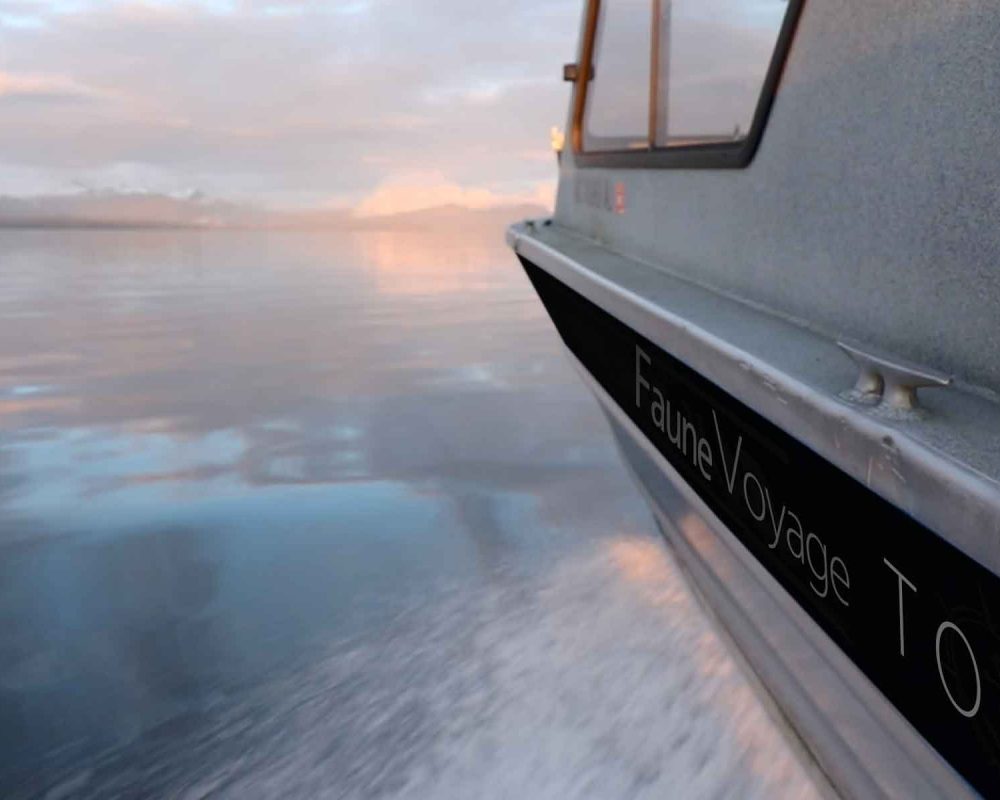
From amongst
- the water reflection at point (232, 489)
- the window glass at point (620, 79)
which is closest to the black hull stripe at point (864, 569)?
the window glass at point (620, 79)

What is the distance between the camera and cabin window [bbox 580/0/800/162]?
1776 mm

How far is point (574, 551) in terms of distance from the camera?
10.7 ft

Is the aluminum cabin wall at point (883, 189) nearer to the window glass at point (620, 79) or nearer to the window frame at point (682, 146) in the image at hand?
the window frame at point (682, 146)

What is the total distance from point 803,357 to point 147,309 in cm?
1113

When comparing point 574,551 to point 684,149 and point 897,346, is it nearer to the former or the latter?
point 684,149

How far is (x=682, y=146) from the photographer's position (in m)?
2.10

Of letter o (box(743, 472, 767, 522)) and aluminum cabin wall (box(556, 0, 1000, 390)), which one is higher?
aluminum cabin wall (box(556, 0, 1000, 390))

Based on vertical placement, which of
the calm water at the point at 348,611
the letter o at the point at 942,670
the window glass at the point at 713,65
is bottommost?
the calm water at the point at 348,611

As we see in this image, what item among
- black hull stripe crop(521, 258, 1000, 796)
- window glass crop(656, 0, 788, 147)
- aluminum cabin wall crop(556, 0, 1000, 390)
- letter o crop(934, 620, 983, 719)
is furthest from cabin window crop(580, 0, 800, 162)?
letter o crop(934, 620, 983, 719)

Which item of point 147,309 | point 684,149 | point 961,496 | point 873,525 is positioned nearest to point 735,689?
point 684,149

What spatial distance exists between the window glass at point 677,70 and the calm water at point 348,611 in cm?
141

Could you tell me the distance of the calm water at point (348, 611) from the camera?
212 cm

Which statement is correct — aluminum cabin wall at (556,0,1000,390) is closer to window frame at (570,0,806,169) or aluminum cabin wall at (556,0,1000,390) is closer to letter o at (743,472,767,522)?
window frame at (570,0,806,169)

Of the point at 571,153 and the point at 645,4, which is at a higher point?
the point at 645,4
